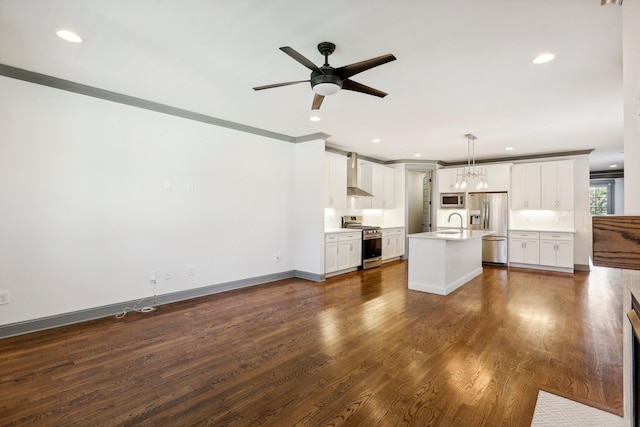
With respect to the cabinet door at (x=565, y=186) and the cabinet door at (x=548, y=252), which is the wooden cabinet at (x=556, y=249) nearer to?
the cabinet door at (x=548, y=252)

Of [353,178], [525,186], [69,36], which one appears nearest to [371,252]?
[353,178]

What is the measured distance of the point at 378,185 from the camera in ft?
25.0

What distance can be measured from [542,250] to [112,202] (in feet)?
26.4

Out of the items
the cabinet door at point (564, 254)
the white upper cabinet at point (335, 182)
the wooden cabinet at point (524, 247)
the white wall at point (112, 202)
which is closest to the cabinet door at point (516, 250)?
the wooden cabinet at point (524, 247)

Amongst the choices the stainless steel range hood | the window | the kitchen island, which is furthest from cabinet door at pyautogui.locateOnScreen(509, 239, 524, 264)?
the window

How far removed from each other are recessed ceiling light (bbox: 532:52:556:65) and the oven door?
14.5 feet

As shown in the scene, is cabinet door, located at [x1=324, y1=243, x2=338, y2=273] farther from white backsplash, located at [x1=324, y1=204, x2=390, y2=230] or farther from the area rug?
the area rug

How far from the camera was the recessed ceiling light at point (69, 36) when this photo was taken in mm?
2430

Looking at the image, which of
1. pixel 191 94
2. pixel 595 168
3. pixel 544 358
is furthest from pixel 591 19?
pixel 595 168

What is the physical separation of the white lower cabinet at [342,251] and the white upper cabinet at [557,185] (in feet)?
14.1

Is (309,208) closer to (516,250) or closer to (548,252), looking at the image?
(516,250)

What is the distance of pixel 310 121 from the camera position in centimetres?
476

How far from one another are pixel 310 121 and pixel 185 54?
2.28 meters

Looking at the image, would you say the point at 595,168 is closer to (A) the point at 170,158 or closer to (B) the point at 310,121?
(B) the point at 310,121
